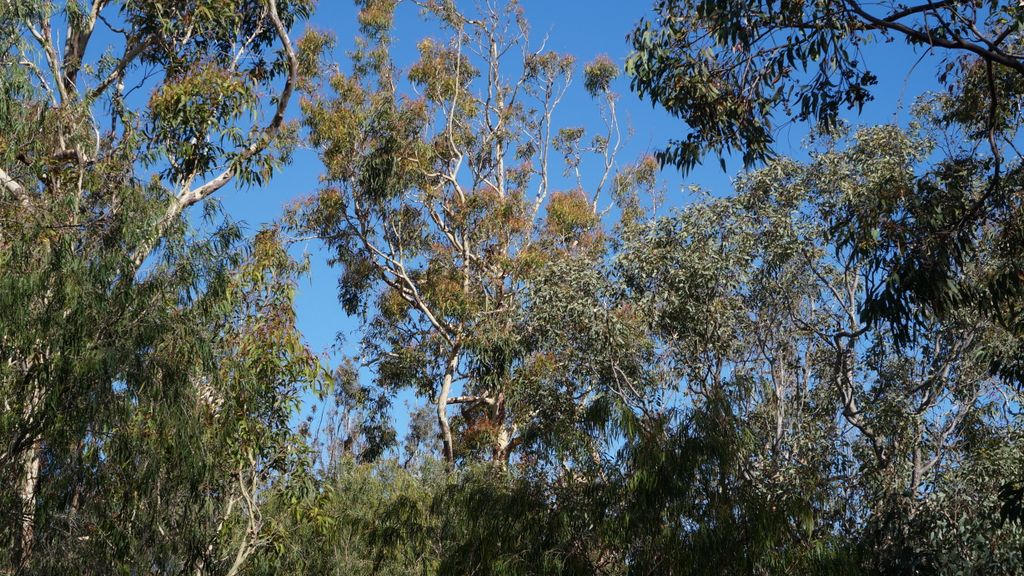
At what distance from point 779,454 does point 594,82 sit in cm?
1152

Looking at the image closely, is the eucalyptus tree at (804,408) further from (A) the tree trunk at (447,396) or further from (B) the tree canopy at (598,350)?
(A) the tree trunk at (447,396)

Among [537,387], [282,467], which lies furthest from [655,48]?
Answer: [537,387]

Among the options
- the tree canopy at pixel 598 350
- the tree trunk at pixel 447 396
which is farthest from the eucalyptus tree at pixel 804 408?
the tree trunk at pixel 447 396

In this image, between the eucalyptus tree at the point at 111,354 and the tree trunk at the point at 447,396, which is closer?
the eucalyptus tree at the point at 111,354

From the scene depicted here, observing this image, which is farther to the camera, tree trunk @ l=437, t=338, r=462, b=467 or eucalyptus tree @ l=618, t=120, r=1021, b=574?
tree trunk @ l=437, t=338, r=462, b=467

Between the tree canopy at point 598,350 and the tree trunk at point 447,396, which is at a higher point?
the tree trunk at point 447,396

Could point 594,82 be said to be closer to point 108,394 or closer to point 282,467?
point 282,467

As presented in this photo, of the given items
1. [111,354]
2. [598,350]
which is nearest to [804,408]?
[598,350]

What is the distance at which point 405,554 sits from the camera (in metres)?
12.9

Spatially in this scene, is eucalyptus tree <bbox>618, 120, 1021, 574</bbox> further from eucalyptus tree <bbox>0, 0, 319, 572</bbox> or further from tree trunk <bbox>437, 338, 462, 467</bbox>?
tree trunk <bbox>437, 338, 462, 467</bbox>

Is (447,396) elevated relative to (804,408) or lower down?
elevated

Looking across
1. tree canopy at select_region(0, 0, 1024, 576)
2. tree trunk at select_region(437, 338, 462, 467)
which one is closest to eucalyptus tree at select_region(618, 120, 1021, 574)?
tree canopy at select_region(0, 0, 1024, 576)

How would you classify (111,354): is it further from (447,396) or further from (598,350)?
(447,396)

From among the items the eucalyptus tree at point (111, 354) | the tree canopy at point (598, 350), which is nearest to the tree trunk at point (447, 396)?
the tree canopy at point (598, 350)
